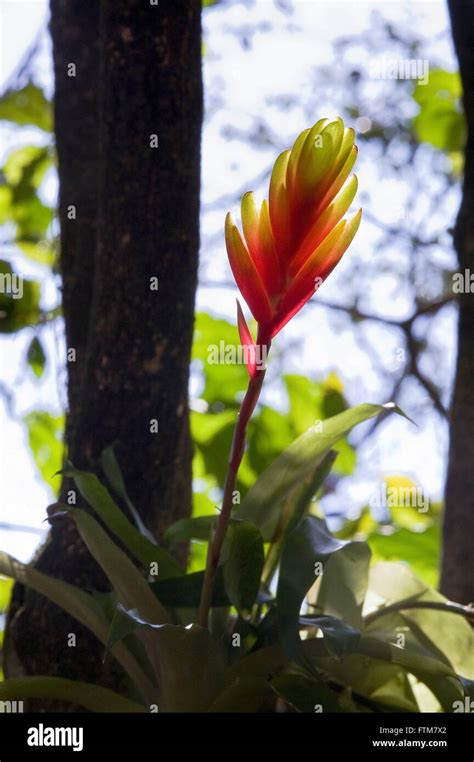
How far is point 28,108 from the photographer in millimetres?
1923

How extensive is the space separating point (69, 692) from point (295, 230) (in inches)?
16.2

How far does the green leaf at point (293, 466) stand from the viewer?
2.45 ft

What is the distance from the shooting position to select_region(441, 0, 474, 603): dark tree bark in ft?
3.45

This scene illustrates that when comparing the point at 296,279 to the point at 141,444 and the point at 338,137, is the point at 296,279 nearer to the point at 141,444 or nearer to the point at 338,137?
the point at 338,137

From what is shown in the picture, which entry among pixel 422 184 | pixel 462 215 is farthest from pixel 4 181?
pixel 422 184

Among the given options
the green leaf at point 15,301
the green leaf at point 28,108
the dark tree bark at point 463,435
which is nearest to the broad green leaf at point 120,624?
the dark tree bark at point 463,435

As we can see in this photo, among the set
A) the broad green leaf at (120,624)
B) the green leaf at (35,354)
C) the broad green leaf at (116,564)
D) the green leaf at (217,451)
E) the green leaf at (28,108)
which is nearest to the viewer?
the broad green leaf at (120,624)

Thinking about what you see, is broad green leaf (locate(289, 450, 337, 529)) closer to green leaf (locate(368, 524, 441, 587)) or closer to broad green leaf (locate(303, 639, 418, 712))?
broad green leaf (locate(303, 639, 418, 712))

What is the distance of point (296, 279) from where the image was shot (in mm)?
611

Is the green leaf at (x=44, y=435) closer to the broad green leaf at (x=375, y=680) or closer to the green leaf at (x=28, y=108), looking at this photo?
the green leaf at (x=28, y=108)

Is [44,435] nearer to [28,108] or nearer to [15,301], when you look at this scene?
[15,301]

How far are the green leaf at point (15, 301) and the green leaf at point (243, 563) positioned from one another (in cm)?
82

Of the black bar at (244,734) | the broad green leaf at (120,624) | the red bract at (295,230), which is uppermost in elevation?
the red bract at (295,230)

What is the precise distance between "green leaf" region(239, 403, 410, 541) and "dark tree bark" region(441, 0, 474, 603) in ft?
1.16
